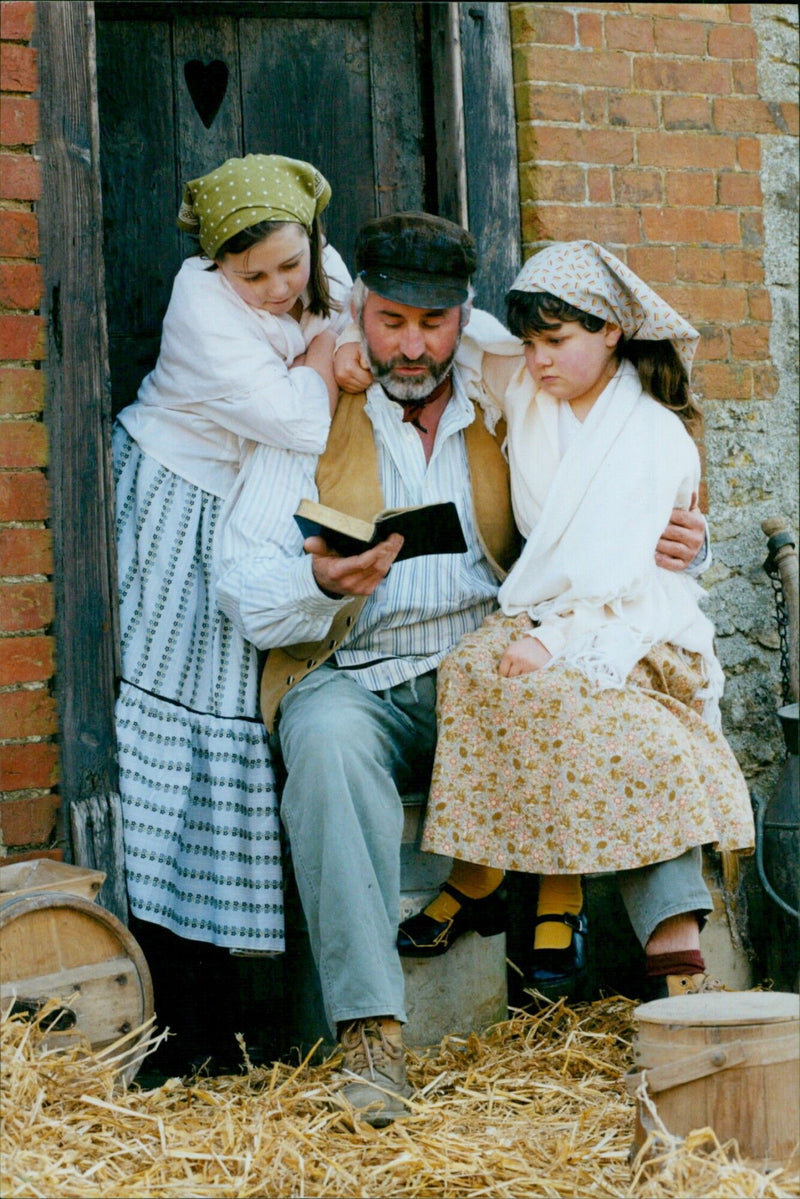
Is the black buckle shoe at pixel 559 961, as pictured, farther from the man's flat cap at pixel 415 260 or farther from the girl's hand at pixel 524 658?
the man's flat cap at pixel 415 260

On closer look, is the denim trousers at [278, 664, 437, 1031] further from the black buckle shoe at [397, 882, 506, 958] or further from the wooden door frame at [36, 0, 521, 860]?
the wooden door frame at [36, 0, 521, 860]

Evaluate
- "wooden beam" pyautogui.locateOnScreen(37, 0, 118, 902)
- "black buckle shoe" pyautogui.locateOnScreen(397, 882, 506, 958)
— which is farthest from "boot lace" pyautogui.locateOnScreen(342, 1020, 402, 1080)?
"wooden beam" pyautogui.locateOnScreen(37, 0, 118, 902)

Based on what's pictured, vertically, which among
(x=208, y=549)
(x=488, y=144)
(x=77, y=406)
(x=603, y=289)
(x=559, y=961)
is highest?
(x=488, y=144)

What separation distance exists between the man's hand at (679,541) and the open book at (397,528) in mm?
562

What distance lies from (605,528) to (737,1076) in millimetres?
1264

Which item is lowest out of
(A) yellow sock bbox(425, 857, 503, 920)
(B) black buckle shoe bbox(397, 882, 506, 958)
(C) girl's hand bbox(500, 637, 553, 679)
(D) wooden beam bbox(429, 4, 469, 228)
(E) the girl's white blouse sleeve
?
(B) black buckle shoe bbox(397, 882, 506, 958)

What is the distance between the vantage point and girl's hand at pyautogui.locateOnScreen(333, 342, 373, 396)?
3.67m

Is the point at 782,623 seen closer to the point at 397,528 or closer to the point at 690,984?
the point at 690,984

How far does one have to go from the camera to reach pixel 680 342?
142 inches

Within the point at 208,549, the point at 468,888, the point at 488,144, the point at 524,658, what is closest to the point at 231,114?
the point at 488,144

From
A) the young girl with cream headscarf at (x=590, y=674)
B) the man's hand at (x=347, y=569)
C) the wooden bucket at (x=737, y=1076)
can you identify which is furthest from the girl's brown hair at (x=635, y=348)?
the wooden bucket at (x=737, y=1076)

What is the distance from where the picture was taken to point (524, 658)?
3.30m

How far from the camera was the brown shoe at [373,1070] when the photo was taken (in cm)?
301

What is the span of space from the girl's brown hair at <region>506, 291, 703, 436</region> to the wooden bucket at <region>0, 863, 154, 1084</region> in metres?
1.61
